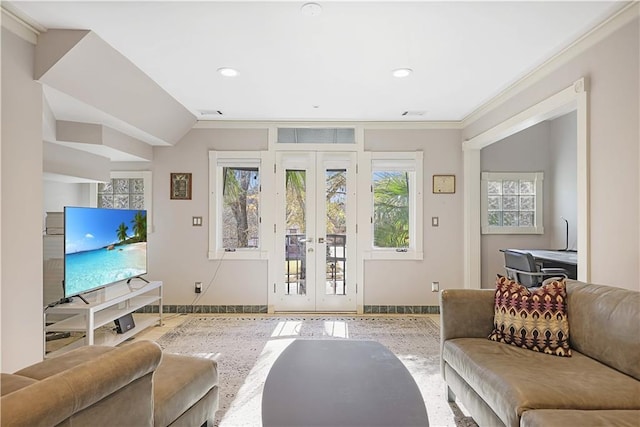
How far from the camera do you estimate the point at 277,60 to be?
2.83m

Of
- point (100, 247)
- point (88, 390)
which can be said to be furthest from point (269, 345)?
point (88, 390)

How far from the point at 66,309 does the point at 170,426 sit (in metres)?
1.83

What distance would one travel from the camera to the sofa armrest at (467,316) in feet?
7.48

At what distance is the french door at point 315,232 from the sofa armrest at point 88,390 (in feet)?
10.8

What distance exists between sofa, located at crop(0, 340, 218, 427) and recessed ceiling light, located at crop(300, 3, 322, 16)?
192 cm

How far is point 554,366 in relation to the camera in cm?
178

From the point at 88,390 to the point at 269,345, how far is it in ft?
8.09

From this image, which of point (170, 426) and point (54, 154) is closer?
point (170, 426)

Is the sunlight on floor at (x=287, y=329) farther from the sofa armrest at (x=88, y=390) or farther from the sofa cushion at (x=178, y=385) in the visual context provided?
the sofa armrest at (x=88, y=390)

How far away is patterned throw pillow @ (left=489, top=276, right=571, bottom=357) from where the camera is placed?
2.02m

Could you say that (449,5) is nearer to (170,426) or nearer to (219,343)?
(170,426)

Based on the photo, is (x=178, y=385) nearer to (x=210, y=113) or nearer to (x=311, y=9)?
(x=311, y=9)

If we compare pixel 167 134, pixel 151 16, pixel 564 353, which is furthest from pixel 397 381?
pixel 167 134

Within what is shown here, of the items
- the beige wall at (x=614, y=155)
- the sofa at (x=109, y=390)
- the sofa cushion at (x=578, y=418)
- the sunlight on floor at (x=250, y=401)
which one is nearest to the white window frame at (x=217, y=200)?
the sunlight on floor at (x=250, y=401)
